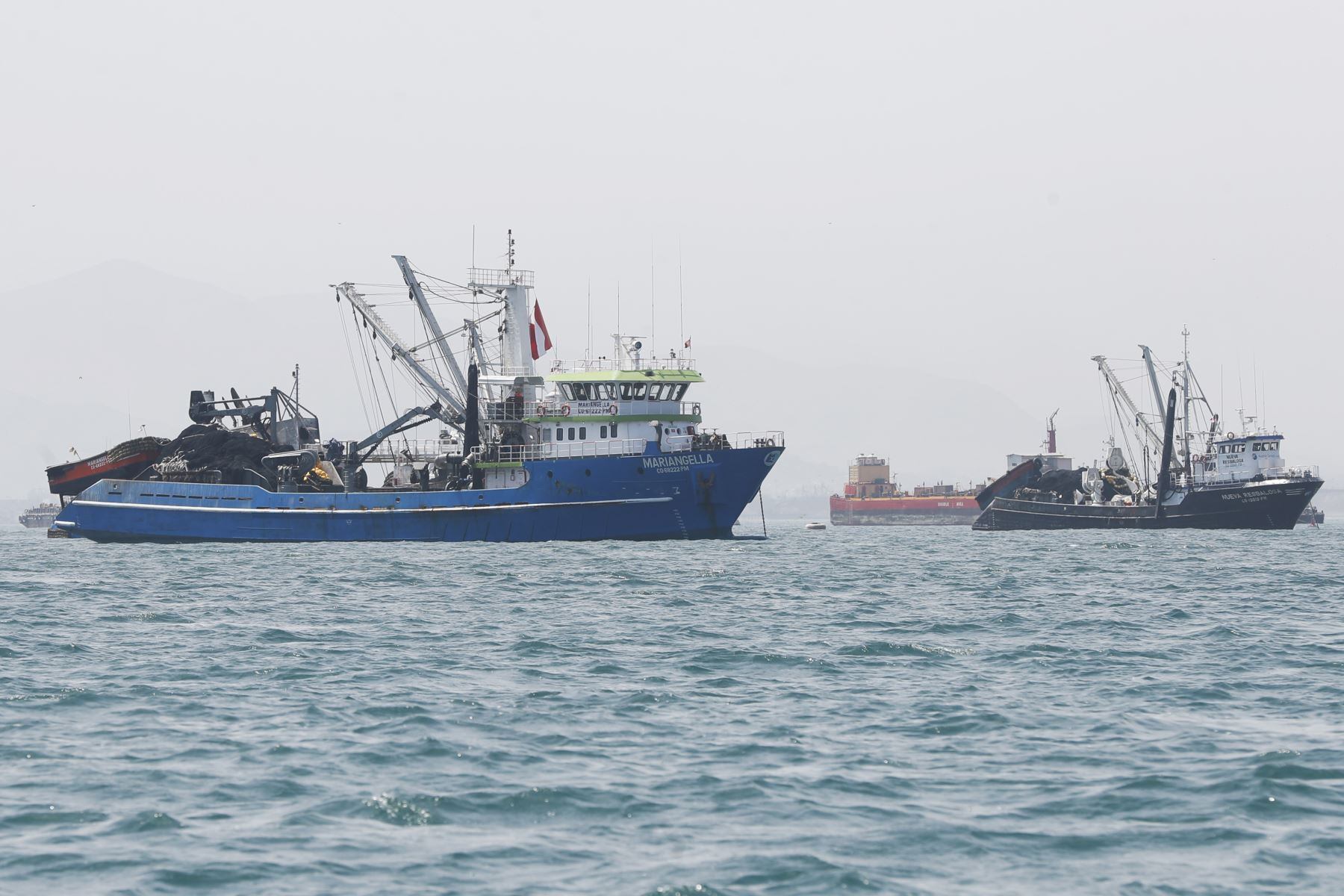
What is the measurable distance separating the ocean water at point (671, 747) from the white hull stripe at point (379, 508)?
92.6ft

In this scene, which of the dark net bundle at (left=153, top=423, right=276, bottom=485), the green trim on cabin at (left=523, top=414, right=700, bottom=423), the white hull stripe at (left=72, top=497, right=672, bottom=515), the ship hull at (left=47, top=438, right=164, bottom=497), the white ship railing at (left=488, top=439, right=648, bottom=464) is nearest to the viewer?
the white hull stripe at (left=72, top=497, right=672, bottom=515)

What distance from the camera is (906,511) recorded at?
186m

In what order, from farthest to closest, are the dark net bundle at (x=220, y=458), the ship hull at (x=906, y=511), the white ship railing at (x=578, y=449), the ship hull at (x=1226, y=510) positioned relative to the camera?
the ship hull at (x=906, y=511)
the ship hull at (x=1226, y=510)
the dark net bundle at (x=220, y=458)
the white ship railing at (x=578, y=449)

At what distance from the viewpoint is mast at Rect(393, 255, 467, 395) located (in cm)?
7612

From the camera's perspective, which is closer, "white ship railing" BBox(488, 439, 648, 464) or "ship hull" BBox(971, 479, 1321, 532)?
"white ship railing" BBox(488, 439, 648, 464)

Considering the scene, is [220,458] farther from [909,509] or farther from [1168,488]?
[909,509]

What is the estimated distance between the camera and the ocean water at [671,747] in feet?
41.9

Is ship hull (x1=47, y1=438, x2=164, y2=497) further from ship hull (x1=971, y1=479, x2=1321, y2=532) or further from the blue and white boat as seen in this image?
ship hull (x1=971, y1=479, x2=1321, y2=532)

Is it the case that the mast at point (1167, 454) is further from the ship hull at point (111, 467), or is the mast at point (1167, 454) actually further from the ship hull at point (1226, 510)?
the ship hull at point (111, 467)

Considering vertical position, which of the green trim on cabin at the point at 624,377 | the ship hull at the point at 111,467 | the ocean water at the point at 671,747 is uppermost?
the green trim on cabin at the point at 624,377

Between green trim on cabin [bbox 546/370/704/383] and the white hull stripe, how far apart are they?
19.2ft

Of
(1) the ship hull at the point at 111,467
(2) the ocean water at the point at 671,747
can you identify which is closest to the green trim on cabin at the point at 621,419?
(1) the ship hull at the point at 111,467

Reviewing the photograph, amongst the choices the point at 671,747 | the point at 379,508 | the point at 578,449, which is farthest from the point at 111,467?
the point at 671,747

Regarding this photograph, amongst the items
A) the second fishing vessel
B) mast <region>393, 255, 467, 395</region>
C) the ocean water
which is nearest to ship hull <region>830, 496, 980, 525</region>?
the second fishing vessel
